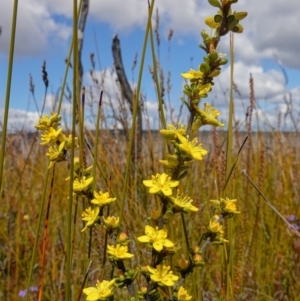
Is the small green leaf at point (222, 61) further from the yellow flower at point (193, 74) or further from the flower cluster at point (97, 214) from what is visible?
the flower cluster at point (97, 214)

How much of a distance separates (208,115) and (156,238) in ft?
0.54

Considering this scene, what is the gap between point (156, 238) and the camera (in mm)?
522

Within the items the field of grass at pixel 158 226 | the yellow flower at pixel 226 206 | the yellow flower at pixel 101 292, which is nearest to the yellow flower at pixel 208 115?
the field of grass at pixel 158 226

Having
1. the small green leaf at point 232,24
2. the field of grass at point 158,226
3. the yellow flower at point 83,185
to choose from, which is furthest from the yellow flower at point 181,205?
the small green leaf at point 232,24

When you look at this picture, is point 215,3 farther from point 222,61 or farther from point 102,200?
point 102,200

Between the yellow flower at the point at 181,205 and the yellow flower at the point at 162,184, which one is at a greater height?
the yellow flower at the point at 162,184

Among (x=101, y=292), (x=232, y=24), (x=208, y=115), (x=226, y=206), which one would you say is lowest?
(x=101, y=292)

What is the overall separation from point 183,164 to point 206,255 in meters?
1.04

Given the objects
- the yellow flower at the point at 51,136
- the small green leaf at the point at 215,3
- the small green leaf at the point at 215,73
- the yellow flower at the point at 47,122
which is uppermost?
the small green leaf at the point at 215,3

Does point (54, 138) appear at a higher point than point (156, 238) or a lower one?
higher

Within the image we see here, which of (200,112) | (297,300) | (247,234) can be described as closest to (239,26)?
(200,112)

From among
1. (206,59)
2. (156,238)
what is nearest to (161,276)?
Result: (156,238)

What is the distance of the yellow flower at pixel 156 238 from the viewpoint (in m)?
0.51

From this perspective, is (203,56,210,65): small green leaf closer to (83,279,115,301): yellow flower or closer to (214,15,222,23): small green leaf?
(214,15,222,23): small green leaf
